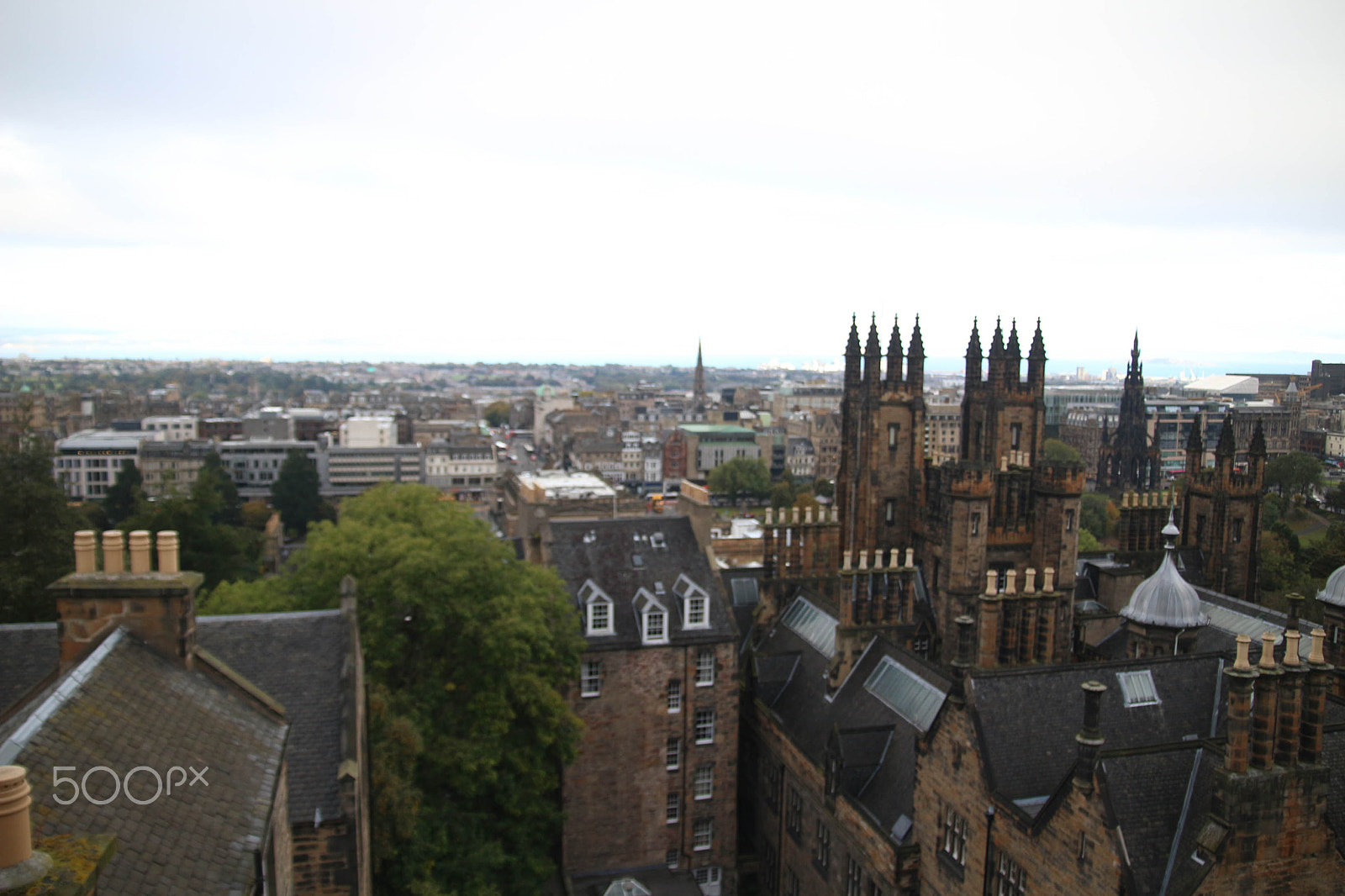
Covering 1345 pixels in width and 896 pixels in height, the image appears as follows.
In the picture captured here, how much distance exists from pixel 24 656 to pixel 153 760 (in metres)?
9.23

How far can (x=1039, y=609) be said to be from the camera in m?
28.4

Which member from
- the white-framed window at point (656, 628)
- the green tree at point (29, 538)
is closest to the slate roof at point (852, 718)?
the white-framed window at point (656, 628)

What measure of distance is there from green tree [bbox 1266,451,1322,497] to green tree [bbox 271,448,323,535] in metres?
118

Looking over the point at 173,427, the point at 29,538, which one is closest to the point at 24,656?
the point at 29,538

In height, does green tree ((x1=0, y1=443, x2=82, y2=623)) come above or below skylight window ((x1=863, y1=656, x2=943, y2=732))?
above

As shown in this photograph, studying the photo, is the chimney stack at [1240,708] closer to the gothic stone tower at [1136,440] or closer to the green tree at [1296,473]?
the gothic stone tower at [1136,440]

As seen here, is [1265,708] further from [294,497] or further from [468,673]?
[294,497]

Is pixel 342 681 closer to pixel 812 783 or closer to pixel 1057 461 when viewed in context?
pixel 812 783

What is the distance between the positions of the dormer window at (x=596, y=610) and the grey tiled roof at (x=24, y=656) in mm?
19578

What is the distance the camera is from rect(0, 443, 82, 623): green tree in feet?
130

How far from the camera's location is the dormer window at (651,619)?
35.7 meters

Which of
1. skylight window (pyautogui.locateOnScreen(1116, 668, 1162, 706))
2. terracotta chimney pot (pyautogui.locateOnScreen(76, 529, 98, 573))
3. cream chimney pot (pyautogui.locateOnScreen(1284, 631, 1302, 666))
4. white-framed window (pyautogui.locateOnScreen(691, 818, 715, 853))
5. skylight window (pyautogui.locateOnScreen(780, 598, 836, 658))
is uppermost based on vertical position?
terracotta chimney pot (pyautogui.locateOnScreen(76, 529, 98, 573))

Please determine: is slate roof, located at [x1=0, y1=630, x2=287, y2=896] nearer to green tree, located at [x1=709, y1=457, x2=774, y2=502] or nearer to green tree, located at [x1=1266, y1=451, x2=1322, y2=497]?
green tree, located at [x1=1266, y1=451, x2=1322, y2=497]

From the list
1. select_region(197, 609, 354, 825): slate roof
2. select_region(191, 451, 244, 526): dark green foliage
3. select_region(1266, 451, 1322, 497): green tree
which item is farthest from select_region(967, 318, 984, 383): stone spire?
select_region(1266, 451, 1322, 497): green tree
